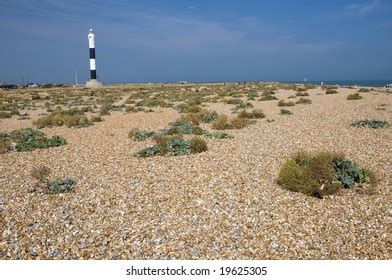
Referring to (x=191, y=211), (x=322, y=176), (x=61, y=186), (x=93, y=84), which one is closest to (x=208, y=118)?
(x=322, y=176)

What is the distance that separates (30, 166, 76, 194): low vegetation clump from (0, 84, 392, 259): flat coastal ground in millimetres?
229

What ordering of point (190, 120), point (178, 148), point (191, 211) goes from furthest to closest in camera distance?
point (190, 120), point (178, 148), point (191, 211)

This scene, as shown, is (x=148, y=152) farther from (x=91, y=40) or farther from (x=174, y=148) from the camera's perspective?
(x=91, y=40)

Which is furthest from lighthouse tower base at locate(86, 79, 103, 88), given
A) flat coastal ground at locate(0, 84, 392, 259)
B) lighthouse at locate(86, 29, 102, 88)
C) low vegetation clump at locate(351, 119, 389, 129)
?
low vegetation clump at locate(351, 119, 389, 129)

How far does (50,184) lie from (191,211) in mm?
4048

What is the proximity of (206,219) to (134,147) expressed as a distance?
25.5 ft

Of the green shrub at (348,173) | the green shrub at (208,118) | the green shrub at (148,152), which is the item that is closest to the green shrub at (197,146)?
the green shrub at (148,152)

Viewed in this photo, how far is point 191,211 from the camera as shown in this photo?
738 cm

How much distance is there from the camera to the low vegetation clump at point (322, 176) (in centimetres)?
817

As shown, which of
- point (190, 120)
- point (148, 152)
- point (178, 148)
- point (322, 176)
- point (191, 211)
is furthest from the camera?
point (190, 120)

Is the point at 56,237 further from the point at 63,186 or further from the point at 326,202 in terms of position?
the point at 326,202

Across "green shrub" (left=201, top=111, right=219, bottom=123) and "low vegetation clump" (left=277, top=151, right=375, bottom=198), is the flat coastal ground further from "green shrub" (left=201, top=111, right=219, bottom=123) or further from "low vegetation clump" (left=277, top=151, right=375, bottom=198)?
"green shrub" (left=201, top=111, right=219, bottom=123)

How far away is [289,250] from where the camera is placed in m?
5.84

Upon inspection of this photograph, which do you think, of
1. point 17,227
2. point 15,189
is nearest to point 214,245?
point 17,227
